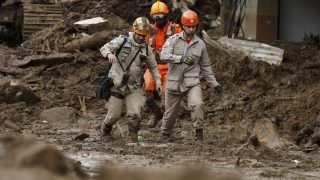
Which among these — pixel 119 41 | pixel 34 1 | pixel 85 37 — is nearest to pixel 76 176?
pixel 119 41

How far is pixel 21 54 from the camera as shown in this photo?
21.2 meters

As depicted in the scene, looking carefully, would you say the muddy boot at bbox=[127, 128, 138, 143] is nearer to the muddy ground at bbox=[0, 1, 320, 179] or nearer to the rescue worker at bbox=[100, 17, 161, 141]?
the rescue worker at bbox=[100, 17, 161, 141]

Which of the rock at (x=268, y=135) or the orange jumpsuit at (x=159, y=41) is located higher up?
the orange jumpsuit at (x=159, y=41)

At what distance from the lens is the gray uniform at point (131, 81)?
1193 cm

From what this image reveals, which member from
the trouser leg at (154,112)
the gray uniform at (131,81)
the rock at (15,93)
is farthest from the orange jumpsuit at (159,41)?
the rock at (15,93)

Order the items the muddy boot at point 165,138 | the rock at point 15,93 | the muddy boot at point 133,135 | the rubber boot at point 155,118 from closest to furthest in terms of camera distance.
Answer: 1. the muddy boot at point 133,135
2. the muddy boot at point 165,138
3. the rubber boot at point 155,118
4. the rock at point 15,93

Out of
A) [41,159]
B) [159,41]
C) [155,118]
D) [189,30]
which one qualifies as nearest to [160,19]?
[159,41]

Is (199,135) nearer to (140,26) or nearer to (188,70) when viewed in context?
(188,70)

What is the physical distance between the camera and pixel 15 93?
16.6m

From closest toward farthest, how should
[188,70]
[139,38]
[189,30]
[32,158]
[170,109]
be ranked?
1. [32,158]
2. [139,38]
3. [189,30]
4. [188,70]
5. [170,109]

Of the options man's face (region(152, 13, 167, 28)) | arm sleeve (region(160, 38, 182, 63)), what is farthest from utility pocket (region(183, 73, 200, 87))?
man's face (region(152, 13, 167, 28))

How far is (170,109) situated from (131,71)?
2.94 feet

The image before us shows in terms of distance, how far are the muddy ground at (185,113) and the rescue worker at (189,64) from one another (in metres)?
0.56

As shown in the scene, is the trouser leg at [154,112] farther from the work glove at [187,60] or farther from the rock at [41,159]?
the rock at [41,159]
